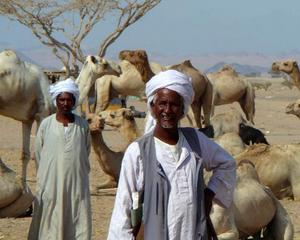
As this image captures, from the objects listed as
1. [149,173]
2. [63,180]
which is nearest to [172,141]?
[149,173]

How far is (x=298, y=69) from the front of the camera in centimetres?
1841

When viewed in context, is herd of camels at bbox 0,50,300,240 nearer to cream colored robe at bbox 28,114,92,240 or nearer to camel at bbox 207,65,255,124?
cream colored robe at bbox 28,114,92,240

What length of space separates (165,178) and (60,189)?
3.06 m

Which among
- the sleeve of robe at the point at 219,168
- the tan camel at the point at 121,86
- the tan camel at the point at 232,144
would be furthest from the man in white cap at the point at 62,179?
the tan camel at the point at 121,86

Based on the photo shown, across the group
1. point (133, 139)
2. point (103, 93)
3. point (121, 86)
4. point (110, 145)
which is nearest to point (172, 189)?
point (133, 139)

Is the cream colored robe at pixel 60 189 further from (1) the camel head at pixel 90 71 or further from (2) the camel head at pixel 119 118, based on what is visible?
(1) the camel head at pixel 90 71

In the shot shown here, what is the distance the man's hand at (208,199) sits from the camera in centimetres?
372

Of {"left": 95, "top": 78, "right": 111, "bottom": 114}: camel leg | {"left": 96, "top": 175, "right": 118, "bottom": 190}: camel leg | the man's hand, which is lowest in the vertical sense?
{"left": 95, "top": 78, "right": 111, "bottom": 114}: camel leg

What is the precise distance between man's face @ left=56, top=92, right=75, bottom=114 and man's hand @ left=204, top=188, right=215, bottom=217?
298 centimetres

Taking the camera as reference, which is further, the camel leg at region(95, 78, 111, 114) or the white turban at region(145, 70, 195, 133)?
the camel leg at region(95, 78, 111, 114)

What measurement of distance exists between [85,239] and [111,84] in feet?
46.9

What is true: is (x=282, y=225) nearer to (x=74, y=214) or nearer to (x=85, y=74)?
(x=74, y=214)

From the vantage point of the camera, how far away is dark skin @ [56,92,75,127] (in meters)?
6.65

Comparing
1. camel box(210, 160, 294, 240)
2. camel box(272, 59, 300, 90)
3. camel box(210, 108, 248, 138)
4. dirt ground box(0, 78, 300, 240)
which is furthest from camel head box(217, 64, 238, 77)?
camel box(210, 160, 294, 240)
